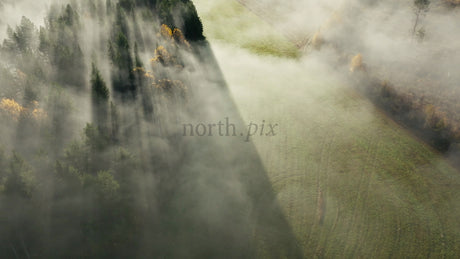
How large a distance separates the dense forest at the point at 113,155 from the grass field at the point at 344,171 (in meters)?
2.72

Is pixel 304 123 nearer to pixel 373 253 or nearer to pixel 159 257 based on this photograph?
pixel 373 253

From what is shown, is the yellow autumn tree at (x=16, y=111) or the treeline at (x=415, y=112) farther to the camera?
the treeline at (x=415, y=112)

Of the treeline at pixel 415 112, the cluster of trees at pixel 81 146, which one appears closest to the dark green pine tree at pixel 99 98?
the cluster of trees at pixel 81 146

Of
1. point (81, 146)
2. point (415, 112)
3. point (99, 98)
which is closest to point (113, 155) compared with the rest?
point (81, 146)

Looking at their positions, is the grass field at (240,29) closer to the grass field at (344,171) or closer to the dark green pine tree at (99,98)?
the grass field at (344,171)

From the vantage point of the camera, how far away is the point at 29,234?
65.5ft

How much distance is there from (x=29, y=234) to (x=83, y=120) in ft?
32.8

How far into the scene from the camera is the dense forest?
803 inches

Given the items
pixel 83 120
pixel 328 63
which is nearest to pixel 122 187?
pixel 83 120

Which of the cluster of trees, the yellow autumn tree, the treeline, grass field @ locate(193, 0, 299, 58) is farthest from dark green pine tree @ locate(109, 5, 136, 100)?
the treeline

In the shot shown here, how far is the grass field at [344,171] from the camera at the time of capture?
22.1 metres

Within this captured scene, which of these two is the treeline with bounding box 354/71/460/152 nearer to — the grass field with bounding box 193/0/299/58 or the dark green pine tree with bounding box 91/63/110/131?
the grass field with bounding box 193/0/299/58

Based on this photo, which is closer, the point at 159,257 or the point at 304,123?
the point at 159,257

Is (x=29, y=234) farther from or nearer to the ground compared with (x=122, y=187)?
nearer to the ground
